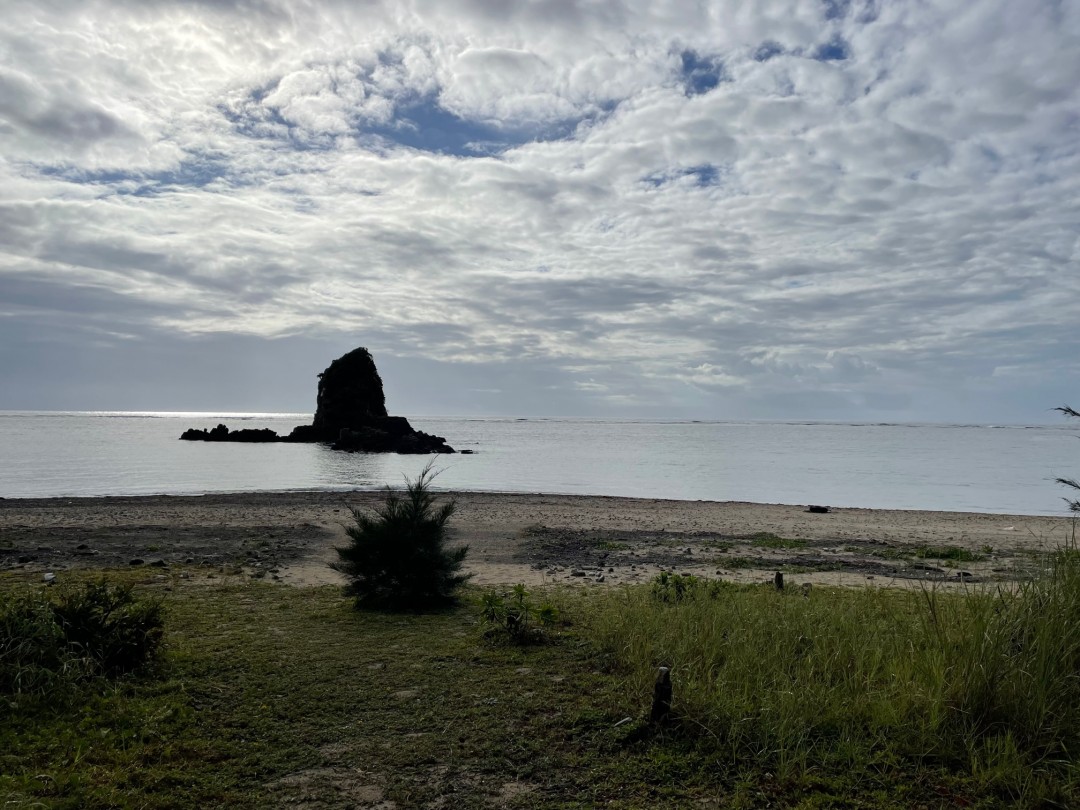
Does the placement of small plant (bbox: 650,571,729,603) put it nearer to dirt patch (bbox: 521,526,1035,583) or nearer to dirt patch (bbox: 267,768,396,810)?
dirt patch (bbox: 521,526,1035,583)

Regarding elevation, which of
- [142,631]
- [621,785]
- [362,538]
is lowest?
[621,785]

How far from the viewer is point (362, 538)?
400 inches

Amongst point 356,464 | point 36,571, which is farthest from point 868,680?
point 356,464

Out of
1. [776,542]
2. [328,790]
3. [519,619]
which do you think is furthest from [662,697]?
[776,542]

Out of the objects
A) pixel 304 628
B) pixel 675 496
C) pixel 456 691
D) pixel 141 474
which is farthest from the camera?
pixel 141 474

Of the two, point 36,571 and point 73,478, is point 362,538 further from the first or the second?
point 73,478

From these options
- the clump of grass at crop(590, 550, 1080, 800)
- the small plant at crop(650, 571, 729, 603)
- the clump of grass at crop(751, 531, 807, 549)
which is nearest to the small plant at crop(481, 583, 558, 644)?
the clump of grass at crop(590, 550, 1080, 800)

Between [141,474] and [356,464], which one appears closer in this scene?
[141,474]

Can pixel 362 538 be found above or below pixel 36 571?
above

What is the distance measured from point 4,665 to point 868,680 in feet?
21.9

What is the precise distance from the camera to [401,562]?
9.85m

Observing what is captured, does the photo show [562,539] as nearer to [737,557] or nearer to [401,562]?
[737,557]

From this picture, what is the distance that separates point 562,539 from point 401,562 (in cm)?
909

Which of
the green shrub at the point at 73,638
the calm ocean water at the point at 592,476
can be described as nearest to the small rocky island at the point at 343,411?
the calm ocean water at the point at 592,476
